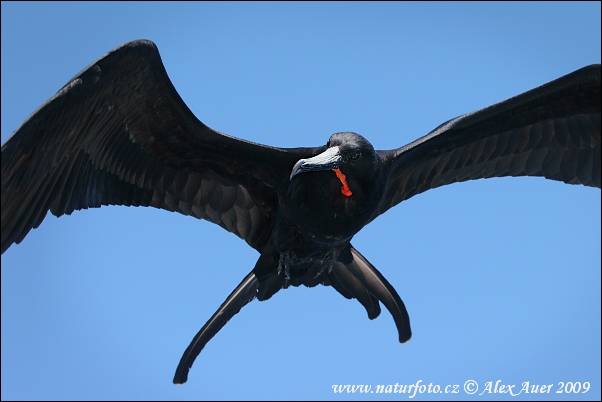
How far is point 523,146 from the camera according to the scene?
787 cm

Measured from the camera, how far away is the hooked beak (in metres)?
6.45

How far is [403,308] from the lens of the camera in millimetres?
7738

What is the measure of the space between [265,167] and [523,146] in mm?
2062

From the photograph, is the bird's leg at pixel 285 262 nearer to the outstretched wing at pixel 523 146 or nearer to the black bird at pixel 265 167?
the black bird at pixel 265 167

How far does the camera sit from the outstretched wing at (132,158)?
250 inches

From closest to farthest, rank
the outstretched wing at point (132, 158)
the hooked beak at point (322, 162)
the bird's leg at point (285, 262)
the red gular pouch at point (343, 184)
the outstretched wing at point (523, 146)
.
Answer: the outstretched wing at point (132, 158)
the hooked beak at point (322, 162)
the red gular pouch at point (343, 184)
the bird's leg at point (285, 262)
the outstretched wing at point (523, 146)

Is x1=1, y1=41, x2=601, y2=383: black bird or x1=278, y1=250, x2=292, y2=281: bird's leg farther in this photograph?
x1=278, y1=250, x2=292, y2=281: bird's leg

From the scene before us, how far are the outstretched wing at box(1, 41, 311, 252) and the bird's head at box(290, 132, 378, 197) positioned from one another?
0.60 m

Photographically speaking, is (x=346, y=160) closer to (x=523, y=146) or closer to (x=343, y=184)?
(x=343, y=184)

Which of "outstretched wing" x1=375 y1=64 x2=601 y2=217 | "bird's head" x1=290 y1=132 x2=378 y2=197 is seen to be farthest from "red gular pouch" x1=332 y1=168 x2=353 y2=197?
"outstretched wing" x1=375 y1=64 x2=601 y2=217

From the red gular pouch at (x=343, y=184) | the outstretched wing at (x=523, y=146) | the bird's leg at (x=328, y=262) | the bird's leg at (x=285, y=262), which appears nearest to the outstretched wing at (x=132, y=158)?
the bird's leg at (x=285, y=262)

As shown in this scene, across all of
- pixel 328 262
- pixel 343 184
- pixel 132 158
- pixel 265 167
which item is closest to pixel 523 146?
pixel 328 262

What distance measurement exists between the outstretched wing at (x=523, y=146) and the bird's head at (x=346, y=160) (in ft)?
2.92

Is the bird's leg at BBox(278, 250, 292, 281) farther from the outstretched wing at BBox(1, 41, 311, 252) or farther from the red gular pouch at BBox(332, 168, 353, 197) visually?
the red gular pouch at BBox(332, 168, 353, 197)
